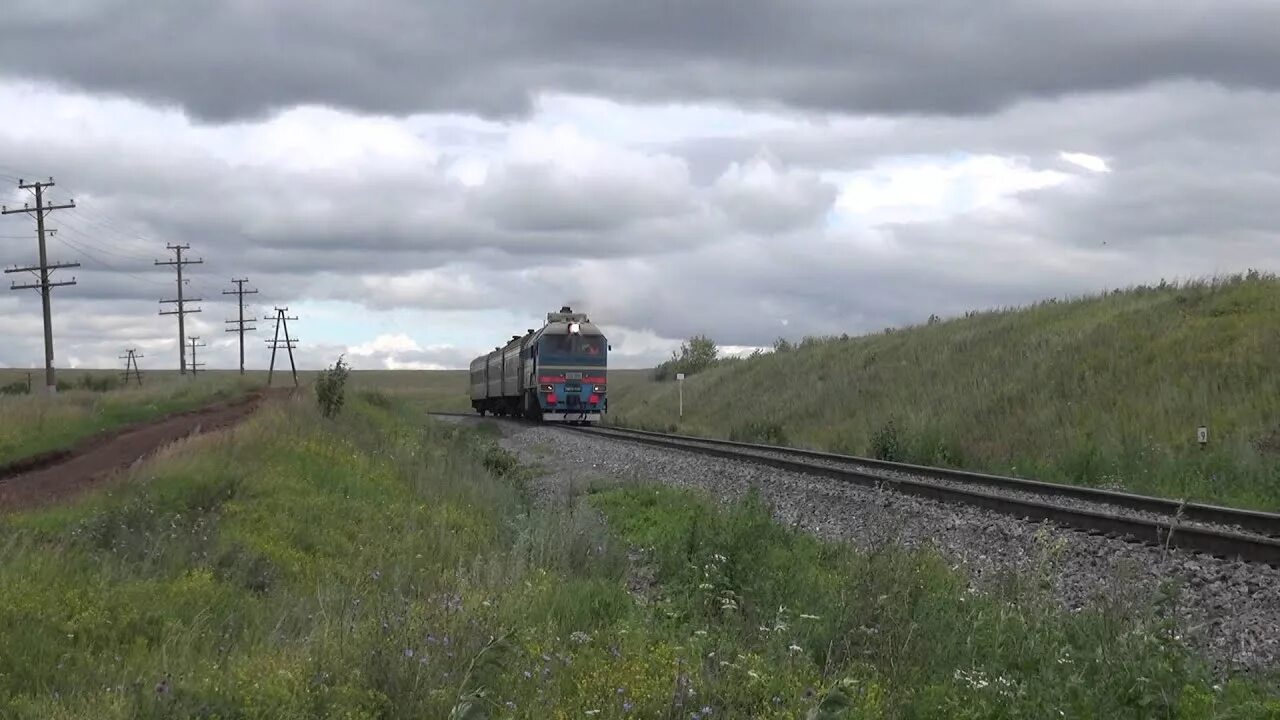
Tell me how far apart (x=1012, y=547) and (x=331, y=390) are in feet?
71.5

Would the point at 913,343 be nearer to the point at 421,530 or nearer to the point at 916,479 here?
the point at 916,479

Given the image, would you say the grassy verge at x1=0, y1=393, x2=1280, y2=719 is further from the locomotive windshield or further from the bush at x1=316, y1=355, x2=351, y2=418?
the locomotive windshield

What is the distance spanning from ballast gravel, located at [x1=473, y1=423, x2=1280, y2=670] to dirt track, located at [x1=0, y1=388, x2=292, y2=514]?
22.0ft

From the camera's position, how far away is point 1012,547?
12164 millimetres

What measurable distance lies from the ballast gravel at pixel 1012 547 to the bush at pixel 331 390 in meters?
8.76

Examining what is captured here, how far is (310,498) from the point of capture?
13.6 metres

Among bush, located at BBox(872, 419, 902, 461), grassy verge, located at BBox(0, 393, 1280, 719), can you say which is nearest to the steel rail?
grassy verge, located at BBox(0, 393, 1280, 719)

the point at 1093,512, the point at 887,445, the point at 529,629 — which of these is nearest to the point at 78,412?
the point at 887,445

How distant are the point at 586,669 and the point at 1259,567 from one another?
658 cm

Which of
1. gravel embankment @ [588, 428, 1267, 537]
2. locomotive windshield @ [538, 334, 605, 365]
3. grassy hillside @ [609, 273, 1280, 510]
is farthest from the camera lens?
locomotive windshield @ [538, 334, 605, 365]

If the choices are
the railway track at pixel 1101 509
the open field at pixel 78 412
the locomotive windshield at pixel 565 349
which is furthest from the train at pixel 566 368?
the railway track at pixel 1101 509

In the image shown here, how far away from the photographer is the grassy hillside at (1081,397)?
66.6 ft

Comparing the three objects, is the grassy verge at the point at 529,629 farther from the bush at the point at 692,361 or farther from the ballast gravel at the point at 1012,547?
the bush at the point at 692,361

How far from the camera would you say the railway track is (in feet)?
35.9
